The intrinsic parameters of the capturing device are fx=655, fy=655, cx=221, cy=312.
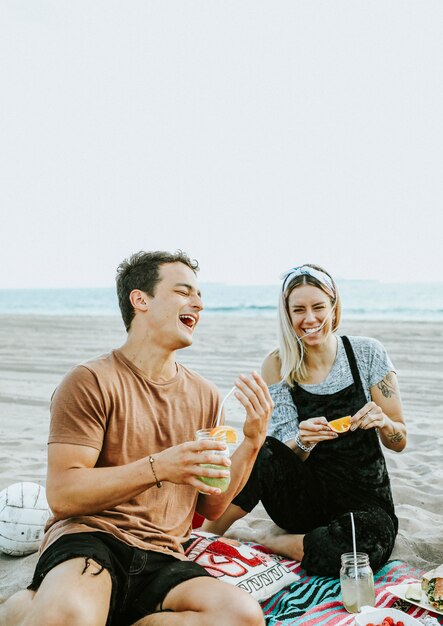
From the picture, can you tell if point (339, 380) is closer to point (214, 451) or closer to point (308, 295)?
point (308, 295)

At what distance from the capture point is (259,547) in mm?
4395

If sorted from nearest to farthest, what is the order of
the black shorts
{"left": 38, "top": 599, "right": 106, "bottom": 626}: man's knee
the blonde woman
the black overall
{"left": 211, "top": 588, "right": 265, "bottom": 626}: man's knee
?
{"left": 38, "top": 599, "right": 106, "bottom": 626}: man's knee
{"left": 211, "top": 588, "right": 265, "bottom": 626}: man's knee
the black shorts
the blonde woman
the black overall

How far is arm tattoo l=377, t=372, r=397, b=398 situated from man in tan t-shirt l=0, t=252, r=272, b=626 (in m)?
1.42

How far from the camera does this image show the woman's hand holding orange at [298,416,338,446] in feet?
13.3

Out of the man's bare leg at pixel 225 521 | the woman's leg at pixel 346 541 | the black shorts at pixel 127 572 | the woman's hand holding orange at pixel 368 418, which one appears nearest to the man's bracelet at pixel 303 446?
the woman's hand holding orange at pixel 368 418

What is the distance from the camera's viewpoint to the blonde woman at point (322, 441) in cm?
405

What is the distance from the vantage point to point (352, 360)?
4.53m

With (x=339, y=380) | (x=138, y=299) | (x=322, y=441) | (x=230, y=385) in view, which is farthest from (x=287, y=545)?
(x=230, y=385)

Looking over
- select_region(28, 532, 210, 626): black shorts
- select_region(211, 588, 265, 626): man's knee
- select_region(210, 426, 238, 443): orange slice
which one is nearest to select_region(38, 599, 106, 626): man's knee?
select_region(28, 532, 210, 626): black shorts

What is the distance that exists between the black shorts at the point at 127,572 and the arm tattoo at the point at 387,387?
1.93 meters

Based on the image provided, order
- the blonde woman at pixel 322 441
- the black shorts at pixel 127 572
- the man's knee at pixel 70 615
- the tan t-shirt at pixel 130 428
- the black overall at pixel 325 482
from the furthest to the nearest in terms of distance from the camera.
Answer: the black overall at pixel 325 482 < the blonde woman at pixel 322 441 < the tan t-shirt at pixel 130 428 < the black shorts at pixel 127 572 < the man's knee at pixel 70 615

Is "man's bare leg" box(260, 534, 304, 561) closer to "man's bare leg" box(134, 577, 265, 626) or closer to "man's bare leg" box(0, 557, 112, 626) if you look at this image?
"man's bare leg" box(134, 577, 265, 626)

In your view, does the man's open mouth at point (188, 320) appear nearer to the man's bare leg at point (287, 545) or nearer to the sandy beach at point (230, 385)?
the man's bare leg at point (287, 545)

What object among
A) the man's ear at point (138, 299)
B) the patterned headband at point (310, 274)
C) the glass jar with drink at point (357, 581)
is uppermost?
the patterned headband at point (310, 274)
